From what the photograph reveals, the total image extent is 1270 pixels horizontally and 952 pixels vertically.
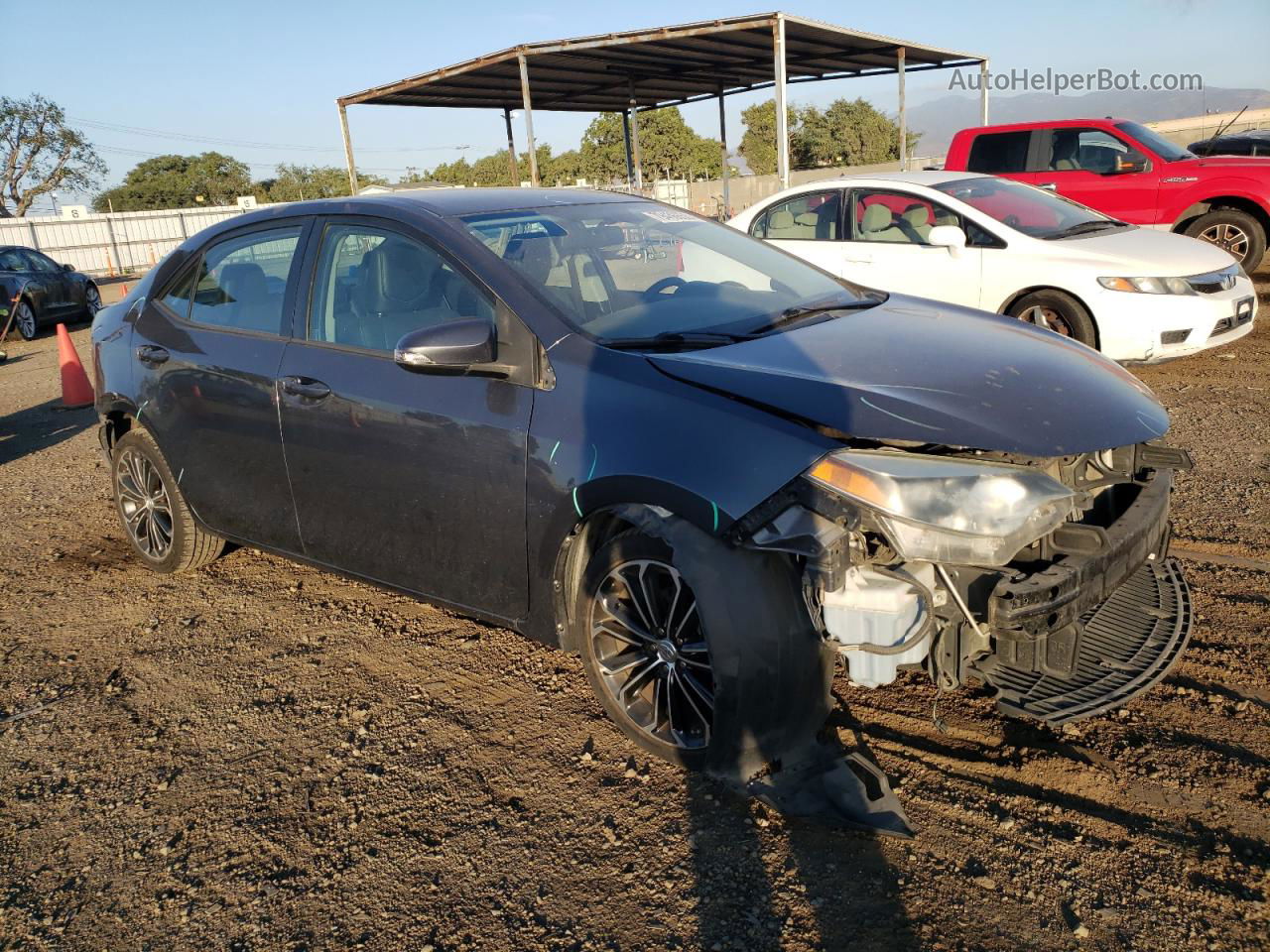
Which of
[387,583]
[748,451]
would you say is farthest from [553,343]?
[387,583]

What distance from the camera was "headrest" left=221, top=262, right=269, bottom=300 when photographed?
159 inches

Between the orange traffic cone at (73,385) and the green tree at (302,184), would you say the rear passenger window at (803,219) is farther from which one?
the green tree at (302,184)

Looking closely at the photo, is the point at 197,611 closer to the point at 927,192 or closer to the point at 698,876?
the point at 698,876

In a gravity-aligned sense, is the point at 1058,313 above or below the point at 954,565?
below

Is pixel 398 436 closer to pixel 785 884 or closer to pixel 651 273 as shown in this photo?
pixel 651 273

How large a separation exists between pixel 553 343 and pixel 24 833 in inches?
85.0

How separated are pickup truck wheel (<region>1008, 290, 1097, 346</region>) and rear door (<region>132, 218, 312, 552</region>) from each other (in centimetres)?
544

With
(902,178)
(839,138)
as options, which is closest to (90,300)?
(902,178)

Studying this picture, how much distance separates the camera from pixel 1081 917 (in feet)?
7.40

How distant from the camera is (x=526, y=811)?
9.24 feet

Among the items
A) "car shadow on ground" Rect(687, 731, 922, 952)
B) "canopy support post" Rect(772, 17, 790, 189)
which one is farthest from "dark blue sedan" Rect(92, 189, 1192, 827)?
"canopy support post" Rect(772, 17, 790, 189)

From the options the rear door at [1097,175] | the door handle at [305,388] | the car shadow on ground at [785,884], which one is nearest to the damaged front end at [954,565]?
the car shadow on ground at [785,884]

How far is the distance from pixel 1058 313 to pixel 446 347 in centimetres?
585

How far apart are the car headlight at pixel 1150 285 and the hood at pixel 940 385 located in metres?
4.26
